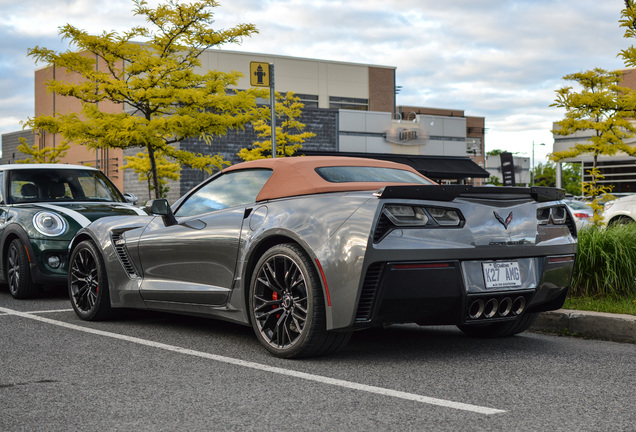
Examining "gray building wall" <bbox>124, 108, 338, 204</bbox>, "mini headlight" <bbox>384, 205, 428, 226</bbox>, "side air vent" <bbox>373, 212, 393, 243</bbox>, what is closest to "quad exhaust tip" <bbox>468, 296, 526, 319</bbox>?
"mini headlight" <bbox>384, 205, 428, 226</bbox>

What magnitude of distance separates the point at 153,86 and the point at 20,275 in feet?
29.1

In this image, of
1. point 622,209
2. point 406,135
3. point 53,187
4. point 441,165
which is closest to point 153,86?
point 53,187

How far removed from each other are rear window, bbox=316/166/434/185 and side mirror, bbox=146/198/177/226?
145 cm

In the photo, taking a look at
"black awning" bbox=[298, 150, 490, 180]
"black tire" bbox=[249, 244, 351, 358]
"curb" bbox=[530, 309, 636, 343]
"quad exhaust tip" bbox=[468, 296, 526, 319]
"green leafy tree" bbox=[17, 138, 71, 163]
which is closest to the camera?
"black tire" bbox=[249, 244, 351, 358]

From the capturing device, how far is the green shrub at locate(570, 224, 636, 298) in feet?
25.2

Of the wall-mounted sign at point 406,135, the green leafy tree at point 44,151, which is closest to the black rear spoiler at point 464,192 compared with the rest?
the green leafy tree at point 44,151

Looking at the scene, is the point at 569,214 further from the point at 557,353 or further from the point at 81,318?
the point at 81,318

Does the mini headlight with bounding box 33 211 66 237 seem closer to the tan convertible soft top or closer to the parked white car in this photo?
the tan convertible soft top

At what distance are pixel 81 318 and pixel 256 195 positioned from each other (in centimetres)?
255

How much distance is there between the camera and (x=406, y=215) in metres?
4.84

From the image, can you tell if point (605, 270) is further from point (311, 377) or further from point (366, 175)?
point (311, 377)

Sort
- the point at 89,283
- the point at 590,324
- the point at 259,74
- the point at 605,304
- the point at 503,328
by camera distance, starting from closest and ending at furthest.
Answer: the point at 503,328 → the point at 590,324 → the point at 605,304 → the point at 89,283 → the point at 259,74

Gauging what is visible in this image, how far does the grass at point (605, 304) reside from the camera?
21.9ft

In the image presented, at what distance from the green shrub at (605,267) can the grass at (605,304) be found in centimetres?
13
